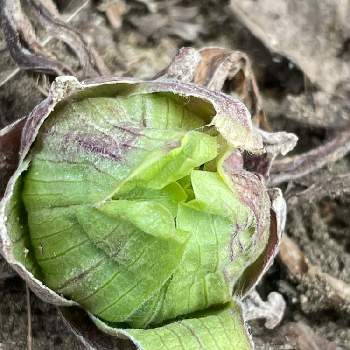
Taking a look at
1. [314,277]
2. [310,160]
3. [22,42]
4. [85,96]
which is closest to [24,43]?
[22,42]

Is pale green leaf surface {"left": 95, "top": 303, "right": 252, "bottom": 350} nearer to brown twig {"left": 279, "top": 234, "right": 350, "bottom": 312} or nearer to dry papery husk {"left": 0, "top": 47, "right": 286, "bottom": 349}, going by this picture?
dry papery husk {"left": 0, "top": 47, "right": 286, "bottom": 349}

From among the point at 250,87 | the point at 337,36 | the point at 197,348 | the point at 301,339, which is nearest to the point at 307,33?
the point at 337,36

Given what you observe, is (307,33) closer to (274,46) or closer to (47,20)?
(274,46)

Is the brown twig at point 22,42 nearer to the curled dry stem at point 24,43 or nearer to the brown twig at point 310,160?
the curled dry stem at point 24,43

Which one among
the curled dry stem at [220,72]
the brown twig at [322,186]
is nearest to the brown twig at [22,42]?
the curled dry stem at [220,72]

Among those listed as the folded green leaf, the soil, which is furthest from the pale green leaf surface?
the soil

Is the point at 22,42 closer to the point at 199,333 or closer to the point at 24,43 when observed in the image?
the point at 24,43
